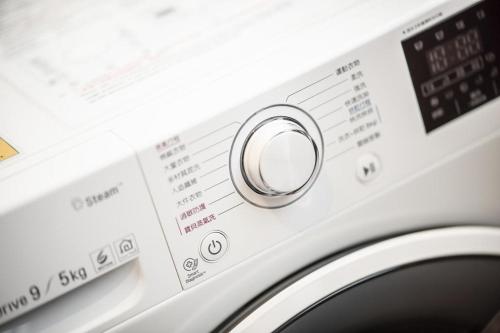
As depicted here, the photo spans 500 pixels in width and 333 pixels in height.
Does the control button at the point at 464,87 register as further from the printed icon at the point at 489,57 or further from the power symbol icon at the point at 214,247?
the power symbol icon at the point at 214,247

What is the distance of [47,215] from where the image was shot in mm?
439

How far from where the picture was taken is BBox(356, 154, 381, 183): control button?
0.54m

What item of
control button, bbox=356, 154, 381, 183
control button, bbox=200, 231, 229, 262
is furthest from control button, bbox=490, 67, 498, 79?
control button, bbox=200, 231, 229, 262

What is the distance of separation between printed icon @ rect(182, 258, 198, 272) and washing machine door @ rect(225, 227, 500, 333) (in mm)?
71

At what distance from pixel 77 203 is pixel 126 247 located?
0.17 feet

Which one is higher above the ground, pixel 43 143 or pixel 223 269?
pixel 43 143

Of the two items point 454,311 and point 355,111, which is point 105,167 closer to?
point 355,111

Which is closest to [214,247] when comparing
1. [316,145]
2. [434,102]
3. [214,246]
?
[214,246]

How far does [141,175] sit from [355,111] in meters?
0.19

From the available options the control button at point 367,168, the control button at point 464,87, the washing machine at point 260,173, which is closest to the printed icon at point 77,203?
the washing machine at point 260,173

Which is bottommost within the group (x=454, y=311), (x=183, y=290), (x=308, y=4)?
(x=454, y=311)

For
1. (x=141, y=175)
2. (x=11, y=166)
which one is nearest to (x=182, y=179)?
(x=141, y=175)

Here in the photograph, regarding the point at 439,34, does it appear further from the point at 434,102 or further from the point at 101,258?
the point at 101,258

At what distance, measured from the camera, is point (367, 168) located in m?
0.54
